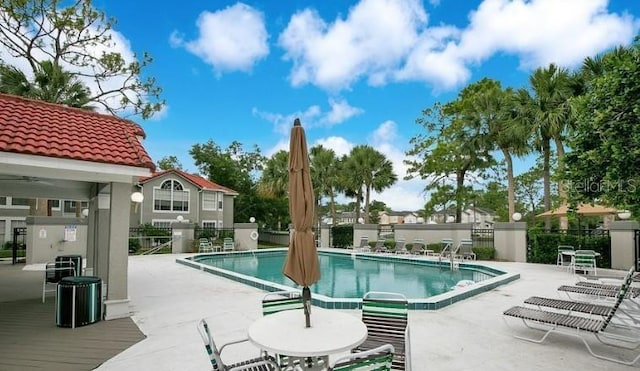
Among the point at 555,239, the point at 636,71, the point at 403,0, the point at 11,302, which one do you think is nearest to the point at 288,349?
the point at 636,71

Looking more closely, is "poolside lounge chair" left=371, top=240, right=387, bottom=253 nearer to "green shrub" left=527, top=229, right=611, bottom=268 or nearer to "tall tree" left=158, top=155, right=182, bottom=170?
"green shrub" left=527, top=229, right=611, bottom=268

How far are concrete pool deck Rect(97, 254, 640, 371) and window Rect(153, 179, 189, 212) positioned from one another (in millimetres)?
20707

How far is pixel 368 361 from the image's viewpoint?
105 inches

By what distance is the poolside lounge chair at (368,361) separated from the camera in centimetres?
261

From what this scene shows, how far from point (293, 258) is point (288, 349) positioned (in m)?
0.91

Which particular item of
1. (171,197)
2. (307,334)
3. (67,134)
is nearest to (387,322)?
(307,334)

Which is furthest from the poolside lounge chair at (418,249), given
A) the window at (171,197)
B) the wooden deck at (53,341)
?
the window at (171,197)

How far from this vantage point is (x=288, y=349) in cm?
290

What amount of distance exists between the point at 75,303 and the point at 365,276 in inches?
379

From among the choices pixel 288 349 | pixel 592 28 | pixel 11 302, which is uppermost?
pixel 592 28

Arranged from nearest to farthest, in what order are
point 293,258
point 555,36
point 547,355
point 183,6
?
1. point 293,258
2. point 547,355
3. point 555,36
4. point 183,6

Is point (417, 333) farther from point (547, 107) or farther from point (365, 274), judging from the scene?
point (547, 107)

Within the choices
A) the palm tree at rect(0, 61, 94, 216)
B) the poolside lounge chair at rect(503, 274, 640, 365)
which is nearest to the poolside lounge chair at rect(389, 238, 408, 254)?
the poolside lounge chair at rect(503, 274, 640, 365)

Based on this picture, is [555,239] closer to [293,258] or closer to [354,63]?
[354,63]
